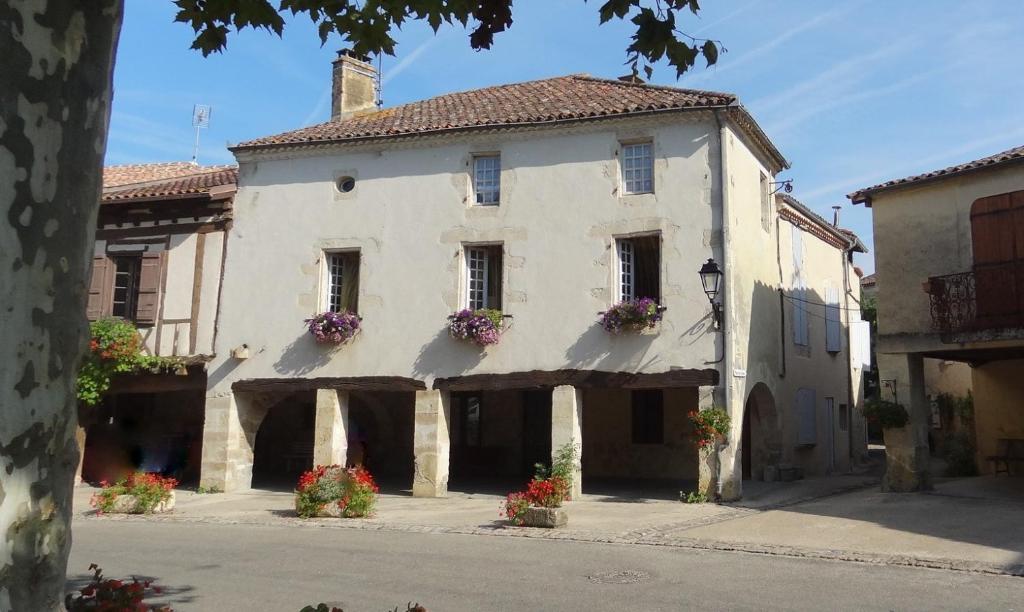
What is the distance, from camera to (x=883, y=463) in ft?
72.2

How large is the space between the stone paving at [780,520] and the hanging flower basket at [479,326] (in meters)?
2.68

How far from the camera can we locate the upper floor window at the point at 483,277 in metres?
15.8

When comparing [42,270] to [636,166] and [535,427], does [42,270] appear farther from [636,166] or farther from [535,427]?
[535,427]

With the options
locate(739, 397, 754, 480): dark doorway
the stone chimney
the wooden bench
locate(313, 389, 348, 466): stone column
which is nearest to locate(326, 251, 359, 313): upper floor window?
locate(313, 389, 348, 466): stone column

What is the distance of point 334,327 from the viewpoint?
1578 centimetres

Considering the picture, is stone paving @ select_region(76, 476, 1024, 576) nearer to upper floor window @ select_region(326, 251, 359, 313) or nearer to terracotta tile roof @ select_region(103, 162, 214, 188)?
upper floor window @ select_region(326, 251, 359, 313)

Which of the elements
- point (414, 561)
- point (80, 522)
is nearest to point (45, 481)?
point (414, 561)

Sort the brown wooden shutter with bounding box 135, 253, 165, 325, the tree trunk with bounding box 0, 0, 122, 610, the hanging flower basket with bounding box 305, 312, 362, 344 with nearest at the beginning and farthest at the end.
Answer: the tree trunk with bounding box 0, 0, 122, 610 → the hanging flower basket with bounding box 305, 312, 362, 344 → the brown wooden shutter with bounding box 135, 253, 165, 325

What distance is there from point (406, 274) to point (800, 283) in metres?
8.34

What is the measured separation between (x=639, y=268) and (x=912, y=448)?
5.25m

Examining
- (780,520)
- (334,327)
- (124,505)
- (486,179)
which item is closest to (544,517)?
(780,520)

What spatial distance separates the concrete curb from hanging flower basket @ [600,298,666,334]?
4.24 meters

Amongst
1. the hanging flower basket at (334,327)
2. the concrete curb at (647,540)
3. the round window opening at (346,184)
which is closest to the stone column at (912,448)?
the concrete curb at (647,540)

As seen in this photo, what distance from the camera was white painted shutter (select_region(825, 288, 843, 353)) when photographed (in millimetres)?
19547
